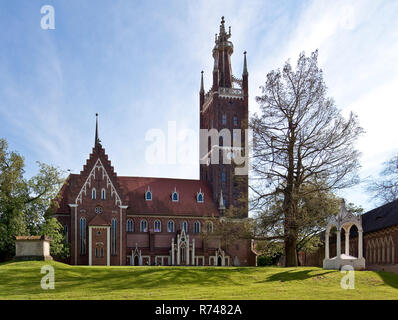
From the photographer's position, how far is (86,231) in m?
61.4

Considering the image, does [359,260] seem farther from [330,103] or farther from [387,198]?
[387,198]

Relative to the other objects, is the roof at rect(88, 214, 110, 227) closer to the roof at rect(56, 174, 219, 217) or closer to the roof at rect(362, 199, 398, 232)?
the roof at rect(56, 174, 219, 217)

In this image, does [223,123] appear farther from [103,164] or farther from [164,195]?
[103,164]

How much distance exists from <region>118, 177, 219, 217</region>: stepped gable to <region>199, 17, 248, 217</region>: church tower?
2.03 metres

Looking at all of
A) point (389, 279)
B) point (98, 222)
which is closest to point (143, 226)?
point (98, 222)

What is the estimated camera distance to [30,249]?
3950 cm

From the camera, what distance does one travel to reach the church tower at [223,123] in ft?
243

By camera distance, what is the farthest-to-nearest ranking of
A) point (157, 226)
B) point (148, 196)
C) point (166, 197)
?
1. point (166, 197)
2. point (148, 196)
3. point (157, 226)

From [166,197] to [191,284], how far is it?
44.1 meters

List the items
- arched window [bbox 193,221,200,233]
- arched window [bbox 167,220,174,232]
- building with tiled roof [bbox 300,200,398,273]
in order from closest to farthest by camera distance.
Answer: building with tiled roof [bbox 300,200,398,273]
arched window [bbox 167,220,174,232]
arched window [bbox 193,221,200,233]

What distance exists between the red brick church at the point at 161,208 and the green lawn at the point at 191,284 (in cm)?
2154

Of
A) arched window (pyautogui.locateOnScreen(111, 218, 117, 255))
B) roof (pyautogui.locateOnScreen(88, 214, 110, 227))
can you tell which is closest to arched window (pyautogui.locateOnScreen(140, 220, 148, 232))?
arched window (pyautogui.locateOnScreen(111, 218, 117, 255))

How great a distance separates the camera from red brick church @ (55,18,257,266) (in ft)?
201

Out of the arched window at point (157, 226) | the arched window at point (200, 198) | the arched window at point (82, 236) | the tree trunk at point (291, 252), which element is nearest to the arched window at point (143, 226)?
the arched window at point (157, 226)
